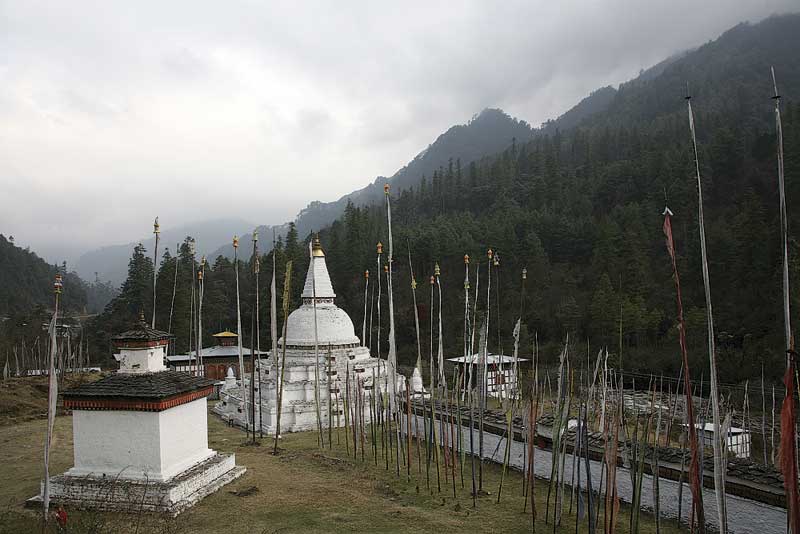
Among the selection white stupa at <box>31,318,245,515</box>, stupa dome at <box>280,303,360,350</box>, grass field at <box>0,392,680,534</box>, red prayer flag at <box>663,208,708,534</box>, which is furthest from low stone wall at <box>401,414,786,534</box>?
stupa dome at <box>280,303,360,350</box>

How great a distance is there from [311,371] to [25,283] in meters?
111

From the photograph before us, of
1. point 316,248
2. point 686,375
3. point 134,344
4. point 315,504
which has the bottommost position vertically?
point 315,504

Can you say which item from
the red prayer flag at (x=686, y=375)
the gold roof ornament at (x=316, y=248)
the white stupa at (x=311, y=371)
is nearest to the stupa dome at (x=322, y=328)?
the white stupa at (x=311, y=371)

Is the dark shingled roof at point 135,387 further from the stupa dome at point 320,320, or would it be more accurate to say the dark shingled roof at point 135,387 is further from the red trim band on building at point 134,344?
the stupa dome at point 320,320

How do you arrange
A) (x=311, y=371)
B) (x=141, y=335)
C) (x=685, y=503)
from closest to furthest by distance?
(x=685, y=503), (x=141, y=335), (x=311, y=371)

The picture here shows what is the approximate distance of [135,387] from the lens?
15.0 metres

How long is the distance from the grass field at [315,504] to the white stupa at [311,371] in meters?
5.87

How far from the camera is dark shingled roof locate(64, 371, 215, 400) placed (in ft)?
48.2

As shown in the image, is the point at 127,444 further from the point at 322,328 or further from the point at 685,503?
the point at 322,328

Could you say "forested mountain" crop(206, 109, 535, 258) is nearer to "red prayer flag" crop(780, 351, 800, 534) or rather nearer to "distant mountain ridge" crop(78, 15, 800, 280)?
"distant mountain ridge" crop(78, 15, 800, 280)

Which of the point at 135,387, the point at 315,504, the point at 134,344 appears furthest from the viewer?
the point at 134,344

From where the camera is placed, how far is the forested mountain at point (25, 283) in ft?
329

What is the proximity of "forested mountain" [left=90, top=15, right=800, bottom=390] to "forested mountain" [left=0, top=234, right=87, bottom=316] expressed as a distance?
1888 inches

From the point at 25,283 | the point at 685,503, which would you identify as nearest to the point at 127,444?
the point at 685,503
